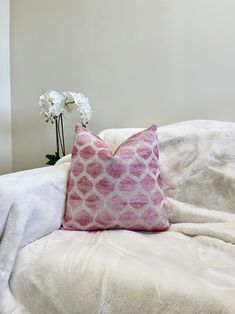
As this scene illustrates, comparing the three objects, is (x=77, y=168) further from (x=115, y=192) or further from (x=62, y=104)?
(x=62, y=104)

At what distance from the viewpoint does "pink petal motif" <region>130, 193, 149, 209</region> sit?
1165 mm

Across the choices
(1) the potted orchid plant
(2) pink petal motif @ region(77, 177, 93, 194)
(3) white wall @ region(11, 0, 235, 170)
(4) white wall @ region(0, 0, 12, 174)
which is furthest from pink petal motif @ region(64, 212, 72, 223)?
(4) white wall @ region(0, 0, 12, 174)

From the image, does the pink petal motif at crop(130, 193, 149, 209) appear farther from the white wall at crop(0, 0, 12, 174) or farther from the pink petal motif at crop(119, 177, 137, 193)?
the white wall at crop(0, 0, 12, 174)

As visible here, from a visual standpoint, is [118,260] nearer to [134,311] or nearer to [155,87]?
[134,311]

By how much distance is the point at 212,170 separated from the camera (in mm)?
1315

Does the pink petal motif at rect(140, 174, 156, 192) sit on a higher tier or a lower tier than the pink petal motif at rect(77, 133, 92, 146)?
lower

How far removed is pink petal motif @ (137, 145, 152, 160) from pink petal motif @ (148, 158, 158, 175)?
0.03m

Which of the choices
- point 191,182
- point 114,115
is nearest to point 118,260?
point 191,182

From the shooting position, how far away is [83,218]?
1180 mm

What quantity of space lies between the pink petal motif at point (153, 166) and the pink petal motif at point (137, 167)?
3cm

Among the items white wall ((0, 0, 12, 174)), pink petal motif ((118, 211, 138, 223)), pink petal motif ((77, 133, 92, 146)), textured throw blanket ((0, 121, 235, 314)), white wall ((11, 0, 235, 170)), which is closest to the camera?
textured throw blanket ((0, 121, 235, 314))

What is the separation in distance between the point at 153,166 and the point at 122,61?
80cm

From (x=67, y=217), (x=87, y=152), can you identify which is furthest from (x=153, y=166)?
(x=67, y=217)

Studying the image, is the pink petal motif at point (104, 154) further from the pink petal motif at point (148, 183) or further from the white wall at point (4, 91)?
the white wall at point (4, 91)
